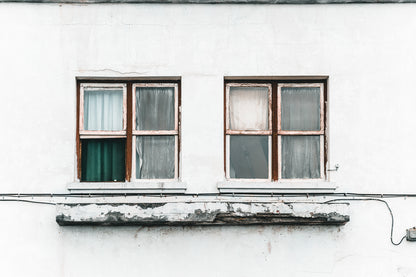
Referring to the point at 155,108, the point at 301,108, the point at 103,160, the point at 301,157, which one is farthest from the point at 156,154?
the point at 301,108

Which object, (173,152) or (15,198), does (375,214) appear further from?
(15,198)

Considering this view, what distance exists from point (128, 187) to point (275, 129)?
231 cm

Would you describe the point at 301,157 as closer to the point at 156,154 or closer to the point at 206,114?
the point at 206,114

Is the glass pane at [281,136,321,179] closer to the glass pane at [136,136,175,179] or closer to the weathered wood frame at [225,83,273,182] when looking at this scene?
the weathered wood frame at [225,83,273,182]

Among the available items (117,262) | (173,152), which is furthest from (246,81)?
(117,262)

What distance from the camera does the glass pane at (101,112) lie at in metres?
10.6

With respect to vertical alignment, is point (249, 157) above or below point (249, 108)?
below

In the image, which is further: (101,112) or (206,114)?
(101,112)

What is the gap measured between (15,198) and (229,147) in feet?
10.3

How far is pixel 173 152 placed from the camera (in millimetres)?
10586

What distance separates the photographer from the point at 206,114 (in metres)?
10.4

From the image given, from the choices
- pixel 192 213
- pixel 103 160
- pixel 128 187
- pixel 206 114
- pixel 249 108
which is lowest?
pixel 192 213

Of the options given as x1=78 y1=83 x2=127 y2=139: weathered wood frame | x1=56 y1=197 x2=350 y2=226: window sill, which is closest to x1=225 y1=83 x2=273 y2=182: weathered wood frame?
x1=56 y1=197 x2=350 y2=226: window sill

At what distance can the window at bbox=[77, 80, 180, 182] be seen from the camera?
415 inches
